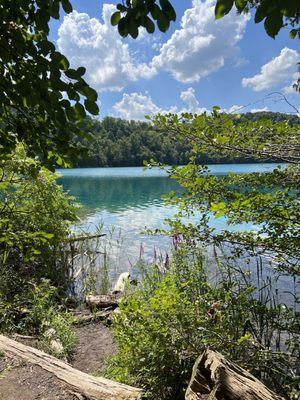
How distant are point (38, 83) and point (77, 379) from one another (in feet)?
10.8

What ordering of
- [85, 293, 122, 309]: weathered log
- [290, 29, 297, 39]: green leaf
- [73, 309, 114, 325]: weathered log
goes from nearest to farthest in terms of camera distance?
[290, 29, 297, 39]: green leaf → [73, 309, 114, 325]: weathered log → [85, 293, 122, 309]: weathered log

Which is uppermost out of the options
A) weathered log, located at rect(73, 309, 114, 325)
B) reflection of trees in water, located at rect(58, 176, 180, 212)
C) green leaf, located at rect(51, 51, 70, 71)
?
green leaf, located at rect(51, 51, 70, 71)

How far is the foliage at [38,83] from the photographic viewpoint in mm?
1846

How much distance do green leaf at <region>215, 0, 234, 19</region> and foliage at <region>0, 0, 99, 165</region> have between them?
32.4 inches

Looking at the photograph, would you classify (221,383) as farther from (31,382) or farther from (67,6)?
(67,6)

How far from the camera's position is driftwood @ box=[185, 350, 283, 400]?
104 inches

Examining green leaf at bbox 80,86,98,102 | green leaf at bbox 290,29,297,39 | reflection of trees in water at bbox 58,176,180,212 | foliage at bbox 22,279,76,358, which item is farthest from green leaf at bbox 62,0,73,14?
reflection of trees in water at bbox 58,176,180,212

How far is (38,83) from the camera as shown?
2.00 m

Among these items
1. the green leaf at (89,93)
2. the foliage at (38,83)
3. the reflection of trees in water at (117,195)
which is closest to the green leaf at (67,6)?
the foliage at (38,83)

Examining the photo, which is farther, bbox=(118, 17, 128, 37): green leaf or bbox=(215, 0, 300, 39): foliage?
bbox=(118, 17, 128, 37): green leaf

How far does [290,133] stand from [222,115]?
0.67 metres

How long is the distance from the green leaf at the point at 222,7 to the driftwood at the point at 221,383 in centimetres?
246

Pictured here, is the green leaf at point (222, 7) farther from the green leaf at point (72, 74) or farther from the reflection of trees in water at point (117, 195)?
the reflection of trees in water at point (117, 195)

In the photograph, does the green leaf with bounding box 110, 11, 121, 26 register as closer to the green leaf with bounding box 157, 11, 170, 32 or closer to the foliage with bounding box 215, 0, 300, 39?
the green leaf with bounding box 157, 11, 170, 32
